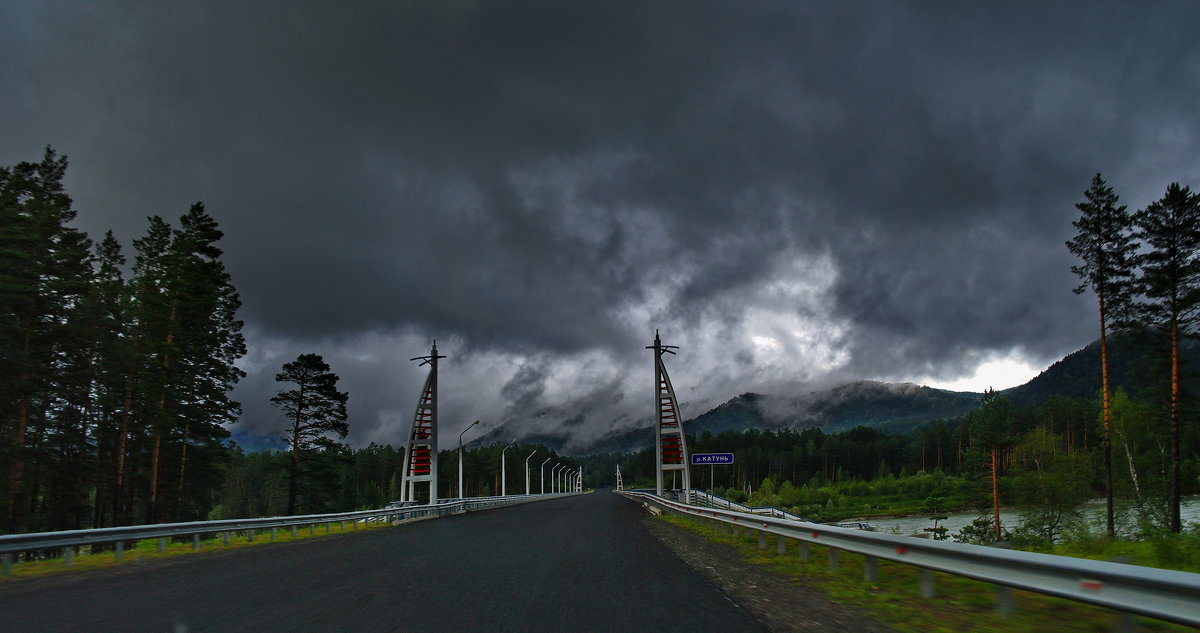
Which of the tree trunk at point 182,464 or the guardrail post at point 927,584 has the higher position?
the guardrail post at point 927,584

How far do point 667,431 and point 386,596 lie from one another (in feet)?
112

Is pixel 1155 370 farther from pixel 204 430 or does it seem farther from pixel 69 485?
pixel 69 485

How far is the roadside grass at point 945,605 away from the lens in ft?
17.9

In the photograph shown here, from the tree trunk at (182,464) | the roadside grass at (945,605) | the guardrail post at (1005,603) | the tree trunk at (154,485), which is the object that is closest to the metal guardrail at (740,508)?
the roadside grass at (945,605)

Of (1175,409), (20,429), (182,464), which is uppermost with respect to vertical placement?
(1175,409)

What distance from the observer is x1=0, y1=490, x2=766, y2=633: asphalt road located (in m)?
5.93

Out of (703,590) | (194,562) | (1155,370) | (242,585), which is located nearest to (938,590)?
(703,590)

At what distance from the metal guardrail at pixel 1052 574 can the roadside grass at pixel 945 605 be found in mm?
273

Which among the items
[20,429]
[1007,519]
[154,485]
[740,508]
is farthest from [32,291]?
[1007,519]

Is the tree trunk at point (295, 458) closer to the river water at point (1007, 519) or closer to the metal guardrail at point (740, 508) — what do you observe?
the metal guardrail at point (740, 508)

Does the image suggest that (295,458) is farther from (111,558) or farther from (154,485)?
(111,558)

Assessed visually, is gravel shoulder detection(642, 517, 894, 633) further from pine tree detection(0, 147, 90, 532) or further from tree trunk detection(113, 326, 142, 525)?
tree trunk detection(113, 326, 142, 525)

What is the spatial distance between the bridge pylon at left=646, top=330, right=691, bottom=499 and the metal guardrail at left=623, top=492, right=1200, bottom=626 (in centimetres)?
3126

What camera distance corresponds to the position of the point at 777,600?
7312 mm
